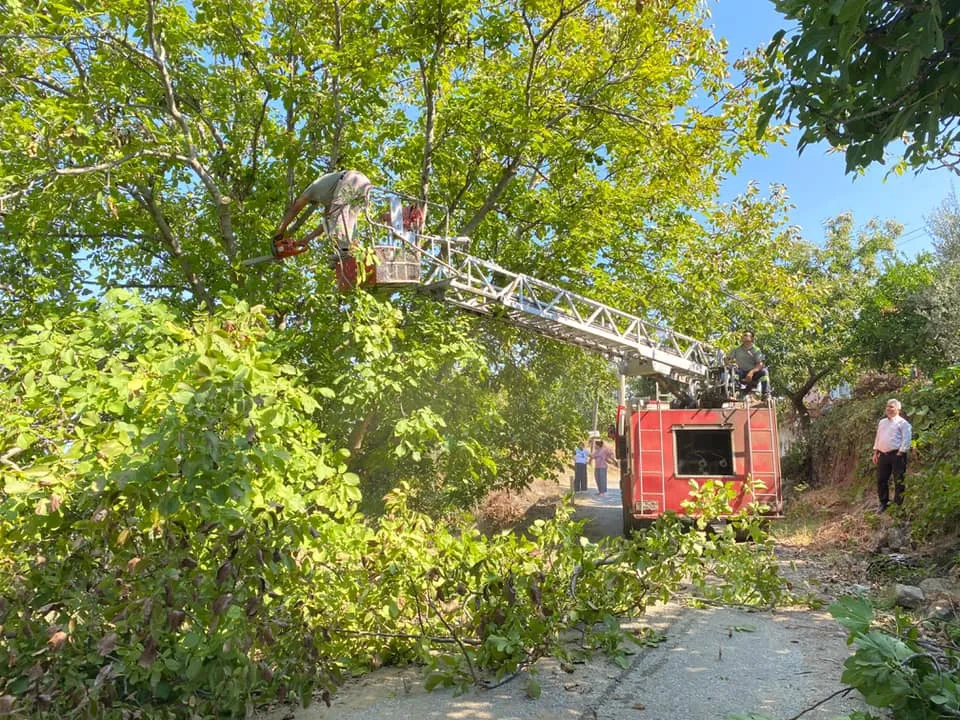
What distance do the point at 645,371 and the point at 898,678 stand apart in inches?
301

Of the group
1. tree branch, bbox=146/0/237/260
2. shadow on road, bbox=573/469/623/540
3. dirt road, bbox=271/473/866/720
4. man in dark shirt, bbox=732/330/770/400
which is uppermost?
tree branch, bbox=146/0/237/260

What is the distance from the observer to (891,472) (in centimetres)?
929

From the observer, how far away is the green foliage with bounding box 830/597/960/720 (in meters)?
2.43

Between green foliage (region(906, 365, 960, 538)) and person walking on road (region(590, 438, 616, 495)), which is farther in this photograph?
person walking on road (region(590, 438, 616, 495))

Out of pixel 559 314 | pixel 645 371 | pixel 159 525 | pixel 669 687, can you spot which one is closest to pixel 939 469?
pixel 645 371

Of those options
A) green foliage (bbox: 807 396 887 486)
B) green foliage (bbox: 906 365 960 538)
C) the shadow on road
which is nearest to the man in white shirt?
green foliage (bbox: 906 365 960 538)

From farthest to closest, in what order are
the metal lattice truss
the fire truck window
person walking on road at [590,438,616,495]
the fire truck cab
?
person walking on road at [590,438,616,495] → the fire truck window → the fire truck cab → the metal lattice truss

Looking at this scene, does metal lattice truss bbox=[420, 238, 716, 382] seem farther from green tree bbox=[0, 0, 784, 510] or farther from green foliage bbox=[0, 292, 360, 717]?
green foliage bbox=[0, 292, 360, 717]

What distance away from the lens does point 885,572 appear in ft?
22.1

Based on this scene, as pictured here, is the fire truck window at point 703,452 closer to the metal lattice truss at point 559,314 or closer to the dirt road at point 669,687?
the metal lattice truss at point 559,314

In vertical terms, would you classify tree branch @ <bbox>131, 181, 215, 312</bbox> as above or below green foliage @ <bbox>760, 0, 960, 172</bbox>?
above

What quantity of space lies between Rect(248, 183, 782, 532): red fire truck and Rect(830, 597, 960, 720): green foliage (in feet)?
19.6

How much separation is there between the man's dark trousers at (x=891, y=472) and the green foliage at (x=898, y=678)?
23.7 ft

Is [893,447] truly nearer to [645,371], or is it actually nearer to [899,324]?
[645,371]
